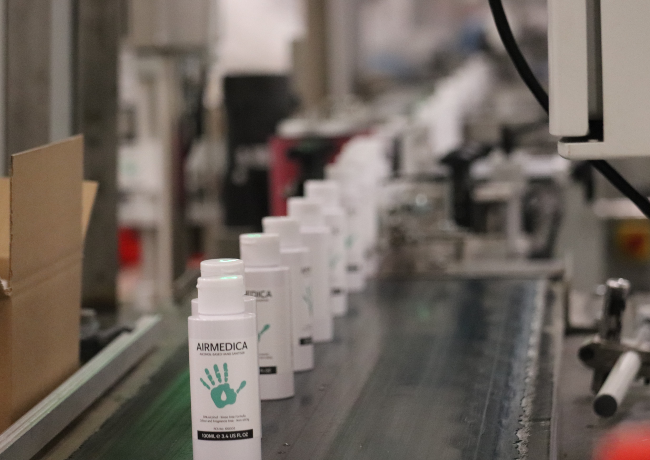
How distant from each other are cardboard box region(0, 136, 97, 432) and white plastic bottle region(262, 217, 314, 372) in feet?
0.85

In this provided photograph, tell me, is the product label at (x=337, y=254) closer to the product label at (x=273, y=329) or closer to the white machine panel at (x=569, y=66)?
the product label at (x=273, y=329)

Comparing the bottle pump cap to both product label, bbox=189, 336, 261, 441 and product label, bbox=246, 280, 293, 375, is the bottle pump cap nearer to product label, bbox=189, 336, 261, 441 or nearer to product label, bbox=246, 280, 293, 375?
product label, bbox=189, 336, 261, 441

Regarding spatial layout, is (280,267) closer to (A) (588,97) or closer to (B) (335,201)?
(A) (588,97)

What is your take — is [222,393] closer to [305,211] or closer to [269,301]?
[269,301]

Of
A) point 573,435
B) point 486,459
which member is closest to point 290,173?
point 573,435

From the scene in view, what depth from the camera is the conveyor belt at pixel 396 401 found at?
0.98 m

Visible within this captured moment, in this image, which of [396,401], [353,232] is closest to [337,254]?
[353,232]

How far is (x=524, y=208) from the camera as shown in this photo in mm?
3320

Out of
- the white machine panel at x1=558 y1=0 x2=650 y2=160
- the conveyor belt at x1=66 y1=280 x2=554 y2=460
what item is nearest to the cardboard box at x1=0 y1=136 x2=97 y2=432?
the conveyor belt at x1=66 y1=280 x2=554 y2=460

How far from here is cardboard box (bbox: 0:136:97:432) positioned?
1.01m

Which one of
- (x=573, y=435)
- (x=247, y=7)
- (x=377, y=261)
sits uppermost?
(x=247, y=7)

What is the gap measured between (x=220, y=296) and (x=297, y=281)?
38cm

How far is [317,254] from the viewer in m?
1.39

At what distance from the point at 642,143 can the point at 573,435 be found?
0.49 metres
